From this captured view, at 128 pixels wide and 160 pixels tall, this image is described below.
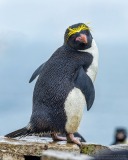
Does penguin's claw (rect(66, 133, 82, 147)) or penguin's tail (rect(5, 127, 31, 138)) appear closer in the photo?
penguin's claw (rect(66, 133, 82, 147))

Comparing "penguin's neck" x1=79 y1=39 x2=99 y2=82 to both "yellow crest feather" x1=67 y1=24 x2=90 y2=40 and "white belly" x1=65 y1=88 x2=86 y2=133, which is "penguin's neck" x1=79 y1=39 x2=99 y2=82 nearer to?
"yellow crest feather" x1=67 y1=24 x2=90 y2=40

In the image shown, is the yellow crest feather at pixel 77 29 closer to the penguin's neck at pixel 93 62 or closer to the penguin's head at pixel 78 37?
the penguin's head at pixel 78 37

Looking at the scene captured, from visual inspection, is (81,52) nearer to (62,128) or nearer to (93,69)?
(93,69)

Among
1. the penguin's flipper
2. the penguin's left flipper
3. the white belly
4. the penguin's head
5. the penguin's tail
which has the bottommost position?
the penguin's tail

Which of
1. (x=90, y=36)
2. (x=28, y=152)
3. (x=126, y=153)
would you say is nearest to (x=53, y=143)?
(x=28, y=152)

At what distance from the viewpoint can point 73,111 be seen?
787cm

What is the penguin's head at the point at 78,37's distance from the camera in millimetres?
8117

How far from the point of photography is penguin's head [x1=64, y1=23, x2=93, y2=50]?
320 inches

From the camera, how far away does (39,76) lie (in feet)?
26.4

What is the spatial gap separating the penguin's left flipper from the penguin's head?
304mm

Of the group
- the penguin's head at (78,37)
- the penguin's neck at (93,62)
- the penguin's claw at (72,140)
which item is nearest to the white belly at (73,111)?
the penguin's claw at (72,140)

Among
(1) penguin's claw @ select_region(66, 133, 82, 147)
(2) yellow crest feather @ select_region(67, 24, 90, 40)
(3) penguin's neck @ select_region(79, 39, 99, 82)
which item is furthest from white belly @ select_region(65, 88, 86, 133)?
(2) yellow crest feather @ select_region(67, 24, 90, 40)

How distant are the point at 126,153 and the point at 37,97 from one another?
14.6ft

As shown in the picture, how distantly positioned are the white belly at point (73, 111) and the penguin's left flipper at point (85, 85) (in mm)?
174
